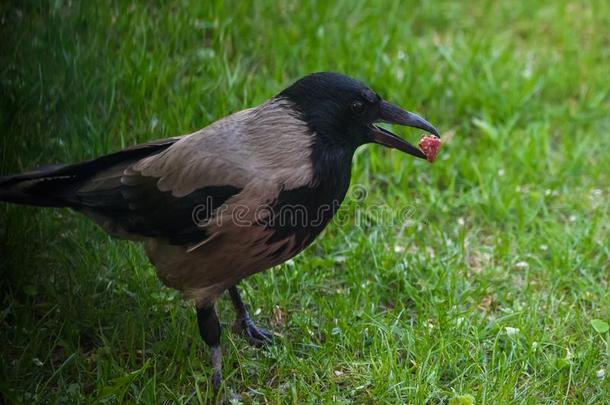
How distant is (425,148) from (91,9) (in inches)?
82.1

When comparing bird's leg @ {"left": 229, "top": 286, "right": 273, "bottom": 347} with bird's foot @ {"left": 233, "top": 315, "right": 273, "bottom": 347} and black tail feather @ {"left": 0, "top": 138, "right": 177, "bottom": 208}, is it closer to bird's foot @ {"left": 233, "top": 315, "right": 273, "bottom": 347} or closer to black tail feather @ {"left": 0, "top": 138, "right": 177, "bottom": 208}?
bird's foot @ {"left": 233, "top": 315, "right": 273, "bottom": 347}

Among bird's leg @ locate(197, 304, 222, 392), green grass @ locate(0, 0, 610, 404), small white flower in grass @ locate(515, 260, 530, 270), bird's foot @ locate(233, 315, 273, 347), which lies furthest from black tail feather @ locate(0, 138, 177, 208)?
small white flower in grass @ locate(515, 260, 530, 270)

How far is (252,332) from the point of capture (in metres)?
4.02

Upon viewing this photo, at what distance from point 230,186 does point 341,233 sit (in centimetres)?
131

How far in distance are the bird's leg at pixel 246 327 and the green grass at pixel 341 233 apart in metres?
0.06

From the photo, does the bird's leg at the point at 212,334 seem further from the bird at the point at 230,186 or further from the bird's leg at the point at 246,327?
the bird's leg at the point at 246,327

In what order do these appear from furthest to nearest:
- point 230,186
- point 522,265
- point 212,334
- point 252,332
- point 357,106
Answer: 1. point 522,265
2. point 252,332
3. point 212,334
4. point 357,106
5. point 230,186

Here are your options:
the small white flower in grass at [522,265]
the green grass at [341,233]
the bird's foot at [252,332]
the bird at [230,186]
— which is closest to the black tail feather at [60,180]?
the bird at [230,186]

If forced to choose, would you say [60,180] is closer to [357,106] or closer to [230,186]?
[230,186]

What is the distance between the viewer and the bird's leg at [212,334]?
3.73 m

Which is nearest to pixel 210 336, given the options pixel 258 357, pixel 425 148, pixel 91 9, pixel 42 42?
pixel 258 357

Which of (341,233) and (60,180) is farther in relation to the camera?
(341,233)

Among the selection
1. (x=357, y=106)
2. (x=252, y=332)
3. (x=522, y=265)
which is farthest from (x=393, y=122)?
(x=522, y=265)

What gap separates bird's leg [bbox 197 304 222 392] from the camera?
12.2ft
